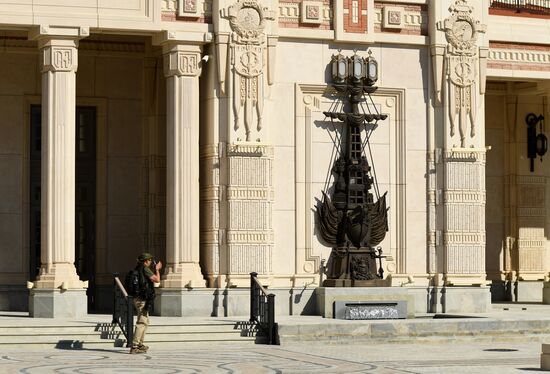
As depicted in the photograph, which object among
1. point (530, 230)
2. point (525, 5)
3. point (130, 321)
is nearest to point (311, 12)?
point (525, 5)

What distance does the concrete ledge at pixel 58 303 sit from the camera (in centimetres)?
3080

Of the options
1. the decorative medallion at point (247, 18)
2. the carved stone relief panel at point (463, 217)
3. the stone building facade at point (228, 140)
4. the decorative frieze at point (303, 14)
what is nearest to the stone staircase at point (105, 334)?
the stone building facade at point (228, 140)

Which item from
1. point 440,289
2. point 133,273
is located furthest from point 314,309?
point 133,273

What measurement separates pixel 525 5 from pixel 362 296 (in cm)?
1046

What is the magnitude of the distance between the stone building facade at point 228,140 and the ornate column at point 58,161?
0.14ft

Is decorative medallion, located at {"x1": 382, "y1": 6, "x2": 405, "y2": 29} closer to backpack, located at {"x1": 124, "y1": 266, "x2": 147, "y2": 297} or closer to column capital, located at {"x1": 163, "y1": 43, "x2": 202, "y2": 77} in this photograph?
column capital, located at {"x1": 163, "y1": 43, "x2": 202, "y2": 77}

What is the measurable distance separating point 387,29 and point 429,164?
141 inches

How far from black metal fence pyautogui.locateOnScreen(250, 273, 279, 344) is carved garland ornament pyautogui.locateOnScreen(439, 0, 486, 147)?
7.57 m

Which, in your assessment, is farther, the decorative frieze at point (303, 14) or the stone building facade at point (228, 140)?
the decorative frieze at point (303, 14)

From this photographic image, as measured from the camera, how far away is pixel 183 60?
32656mm

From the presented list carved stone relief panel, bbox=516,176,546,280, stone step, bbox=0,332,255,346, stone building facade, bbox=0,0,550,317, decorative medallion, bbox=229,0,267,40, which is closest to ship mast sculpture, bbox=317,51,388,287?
stone building facade, bbox=0,0,550,317

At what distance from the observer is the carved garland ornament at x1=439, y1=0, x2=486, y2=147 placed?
34969mm

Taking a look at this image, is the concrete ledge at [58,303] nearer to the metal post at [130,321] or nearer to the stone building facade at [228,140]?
the stone building facade at [228,140]

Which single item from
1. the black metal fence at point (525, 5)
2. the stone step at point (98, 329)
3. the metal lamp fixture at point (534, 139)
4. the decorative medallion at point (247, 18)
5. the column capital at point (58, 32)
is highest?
the black metal fence at point (525, 5)
